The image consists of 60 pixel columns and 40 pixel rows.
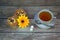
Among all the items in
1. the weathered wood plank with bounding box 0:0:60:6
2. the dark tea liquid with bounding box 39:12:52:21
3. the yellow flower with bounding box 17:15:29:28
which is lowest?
the yellow flower with bounding box 17:15:29:28

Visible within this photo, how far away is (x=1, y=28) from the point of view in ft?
3.78

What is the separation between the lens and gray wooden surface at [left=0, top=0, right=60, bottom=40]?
114 cm

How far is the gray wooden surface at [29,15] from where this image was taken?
3.73 feet

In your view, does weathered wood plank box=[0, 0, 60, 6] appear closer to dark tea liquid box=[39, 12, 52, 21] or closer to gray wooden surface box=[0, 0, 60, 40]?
gray wooden surface box=[0, 0, 60, 40]

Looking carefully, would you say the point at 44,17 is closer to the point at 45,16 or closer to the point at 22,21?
the point at 45,16

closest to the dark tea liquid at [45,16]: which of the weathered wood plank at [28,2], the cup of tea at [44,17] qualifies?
the cup of tea at [44,17]

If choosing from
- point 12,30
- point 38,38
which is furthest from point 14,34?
point 38,38

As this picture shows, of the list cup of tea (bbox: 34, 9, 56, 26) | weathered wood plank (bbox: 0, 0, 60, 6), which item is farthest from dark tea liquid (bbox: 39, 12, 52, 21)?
weathered wood plank (bbox: 0, 0, 60, 6)

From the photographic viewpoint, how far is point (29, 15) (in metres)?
1.19

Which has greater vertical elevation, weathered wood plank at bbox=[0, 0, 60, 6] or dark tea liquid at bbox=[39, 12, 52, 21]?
weathered wood plank at bbox=[0, 0, 60, 6]

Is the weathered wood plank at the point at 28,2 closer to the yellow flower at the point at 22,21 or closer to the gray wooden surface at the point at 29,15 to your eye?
the gray wooden surface at the point at 29,15

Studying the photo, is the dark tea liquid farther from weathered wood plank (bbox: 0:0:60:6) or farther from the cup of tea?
weathered wood plank (bbox: 0:0:60:6)

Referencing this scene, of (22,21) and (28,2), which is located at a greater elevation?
(28,2)

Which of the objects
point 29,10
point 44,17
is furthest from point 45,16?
point 29,10
